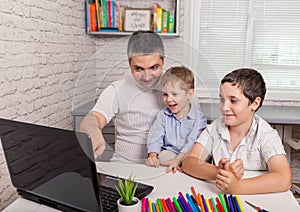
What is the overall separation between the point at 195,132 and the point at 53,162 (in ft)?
1.94

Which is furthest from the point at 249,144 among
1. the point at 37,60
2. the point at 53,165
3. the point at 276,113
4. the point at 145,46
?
the point at 276,113

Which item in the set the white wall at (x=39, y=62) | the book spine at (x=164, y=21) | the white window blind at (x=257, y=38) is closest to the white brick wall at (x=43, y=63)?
the white wall at (x=39, y=62)

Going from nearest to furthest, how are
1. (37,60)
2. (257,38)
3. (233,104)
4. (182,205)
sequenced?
1. (182,205)
2. (233,104)
3. (37,60)
4. (257,38)

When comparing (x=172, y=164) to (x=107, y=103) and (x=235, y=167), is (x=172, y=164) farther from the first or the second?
(x=107, y=103)

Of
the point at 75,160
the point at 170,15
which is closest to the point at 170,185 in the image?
the point at 75,160

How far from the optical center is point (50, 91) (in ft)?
7.60

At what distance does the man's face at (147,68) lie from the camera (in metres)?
1.25

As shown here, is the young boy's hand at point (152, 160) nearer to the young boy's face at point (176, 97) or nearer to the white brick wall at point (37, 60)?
the young boy's face at point (176, 97)

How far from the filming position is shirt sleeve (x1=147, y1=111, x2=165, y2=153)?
1.30 m

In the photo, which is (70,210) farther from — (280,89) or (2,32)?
(280,89)

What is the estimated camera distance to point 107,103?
132 cm

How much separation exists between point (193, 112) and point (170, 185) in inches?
11.2

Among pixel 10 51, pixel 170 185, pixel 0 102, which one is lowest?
pixel 170 185

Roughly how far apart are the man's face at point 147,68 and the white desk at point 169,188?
328 millimetres
